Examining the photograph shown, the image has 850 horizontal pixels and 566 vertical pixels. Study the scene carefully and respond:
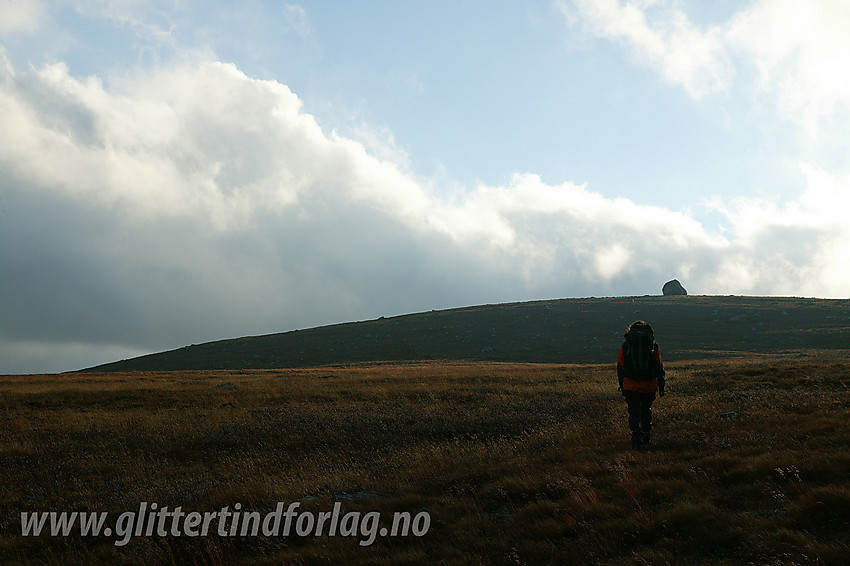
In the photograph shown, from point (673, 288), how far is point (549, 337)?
71068 mm

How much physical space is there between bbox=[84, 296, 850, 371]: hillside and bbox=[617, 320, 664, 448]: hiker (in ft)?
158

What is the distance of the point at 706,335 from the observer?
68.2 metres

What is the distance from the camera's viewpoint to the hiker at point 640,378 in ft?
36.8

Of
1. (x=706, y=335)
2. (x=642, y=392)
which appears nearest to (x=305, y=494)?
(x=642, y=392)

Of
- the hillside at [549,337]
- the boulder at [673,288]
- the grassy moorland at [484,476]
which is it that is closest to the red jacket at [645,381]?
the grassy moorland at [484,476]

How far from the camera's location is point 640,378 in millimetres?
11438

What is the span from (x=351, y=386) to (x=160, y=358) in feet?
208

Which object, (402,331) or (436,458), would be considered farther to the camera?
(402,331)

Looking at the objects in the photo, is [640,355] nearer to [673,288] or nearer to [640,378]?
[640,378]

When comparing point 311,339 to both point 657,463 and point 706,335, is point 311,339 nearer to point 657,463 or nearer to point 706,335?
point 706,335

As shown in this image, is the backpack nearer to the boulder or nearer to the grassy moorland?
the grassy moorland

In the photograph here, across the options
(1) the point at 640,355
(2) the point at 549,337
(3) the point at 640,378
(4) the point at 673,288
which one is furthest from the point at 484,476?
(4) the point at 673,288

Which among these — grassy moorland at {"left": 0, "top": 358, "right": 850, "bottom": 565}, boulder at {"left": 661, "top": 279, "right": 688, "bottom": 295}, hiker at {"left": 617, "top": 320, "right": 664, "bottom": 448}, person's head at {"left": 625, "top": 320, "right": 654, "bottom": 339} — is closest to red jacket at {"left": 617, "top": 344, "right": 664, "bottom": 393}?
hiker at {"left": 617, "top": 320, "right": 664, "bottom": 448}

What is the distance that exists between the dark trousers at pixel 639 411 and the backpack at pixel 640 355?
40cm
